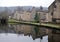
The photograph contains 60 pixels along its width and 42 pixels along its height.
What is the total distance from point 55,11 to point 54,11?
191mm

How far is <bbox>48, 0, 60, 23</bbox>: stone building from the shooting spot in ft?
62.2

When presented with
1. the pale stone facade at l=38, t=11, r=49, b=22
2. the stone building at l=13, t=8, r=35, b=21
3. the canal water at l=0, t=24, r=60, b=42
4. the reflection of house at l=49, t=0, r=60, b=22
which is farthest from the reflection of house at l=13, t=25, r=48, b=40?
the stone building at l=13, t=8, r=35, b=21

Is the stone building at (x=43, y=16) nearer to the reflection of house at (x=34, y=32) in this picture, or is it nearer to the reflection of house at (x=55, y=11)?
the reflection of house at (x=55, y=11)

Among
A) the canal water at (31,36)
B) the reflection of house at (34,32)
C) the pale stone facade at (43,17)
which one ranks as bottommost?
the reflection of house at (34,32)

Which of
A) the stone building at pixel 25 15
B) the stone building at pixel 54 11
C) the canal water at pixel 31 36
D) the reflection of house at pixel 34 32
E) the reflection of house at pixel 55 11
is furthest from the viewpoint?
the stone building at pixel 25 15

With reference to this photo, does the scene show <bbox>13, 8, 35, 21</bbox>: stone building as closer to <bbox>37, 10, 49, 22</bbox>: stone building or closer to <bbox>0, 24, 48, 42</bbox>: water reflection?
<bbox>37, 10, 49, 22</bbox>: stone building

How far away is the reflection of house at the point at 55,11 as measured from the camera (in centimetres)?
1906

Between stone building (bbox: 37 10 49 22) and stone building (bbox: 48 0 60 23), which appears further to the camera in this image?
stone building (bbox: 37 10 49 22)

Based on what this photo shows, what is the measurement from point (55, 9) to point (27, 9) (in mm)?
3171

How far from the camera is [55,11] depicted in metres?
19.9

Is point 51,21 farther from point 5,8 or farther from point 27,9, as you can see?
point 5,8

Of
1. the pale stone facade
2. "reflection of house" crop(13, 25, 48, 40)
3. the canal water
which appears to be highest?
the pale stone facade

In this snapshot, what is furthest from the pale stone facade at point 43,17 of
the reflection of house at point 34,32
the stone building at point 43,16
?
the reflection of house at point 34,32

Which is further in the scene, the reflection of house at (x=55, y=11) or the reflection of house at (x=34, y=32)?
the reflection of house at (x=55, y=11)
